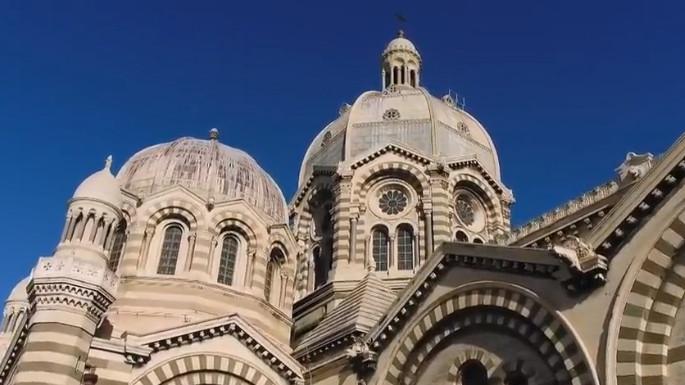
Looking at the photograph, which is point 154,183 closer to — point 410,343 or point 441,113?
point 410,343

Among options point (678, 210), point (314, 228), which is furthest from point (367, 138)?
point (678, 210)

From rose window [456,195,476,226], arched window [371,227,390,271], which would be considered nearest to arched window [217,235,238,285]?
arched window [371,227,390,271]

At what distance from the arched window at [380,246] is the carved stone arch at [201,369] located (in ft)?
37.1

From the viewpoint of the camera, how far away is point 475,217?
3578 cm

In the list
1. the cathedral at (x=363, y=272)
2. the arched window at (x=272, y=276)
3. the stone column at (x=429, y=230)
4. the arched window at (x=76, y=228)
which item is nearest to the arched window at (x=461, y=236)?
the cathedral at (x=363, y=272)

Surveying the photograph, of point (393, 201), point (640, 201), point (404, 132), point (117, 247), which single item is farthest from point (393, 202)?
point (640, 201)

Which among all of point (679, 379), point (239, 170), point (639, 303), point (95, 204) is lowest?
point (679, 379)

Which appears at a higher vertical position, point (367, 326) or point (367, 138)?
point (367, 138)

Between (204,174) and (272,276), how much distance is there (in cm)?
511

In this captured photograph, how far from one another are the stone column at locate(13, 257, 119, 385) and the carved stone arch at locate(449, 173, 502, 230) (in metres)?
19.5

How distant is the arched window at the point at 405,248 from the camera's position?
108 feet

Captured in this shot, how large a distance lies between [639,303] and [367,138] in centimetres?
2296

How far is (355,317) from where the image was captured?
22406 millimetres

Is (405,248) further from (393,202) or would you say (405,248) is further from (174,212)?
(174,212)
